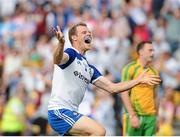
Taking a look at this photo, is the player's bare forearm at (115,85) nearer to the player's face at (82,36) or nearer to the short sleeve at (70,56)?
the player's face at (82,36)

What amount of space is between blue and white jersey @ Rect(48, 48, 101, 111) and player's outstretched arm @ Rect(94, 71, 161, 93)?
433 millimetres

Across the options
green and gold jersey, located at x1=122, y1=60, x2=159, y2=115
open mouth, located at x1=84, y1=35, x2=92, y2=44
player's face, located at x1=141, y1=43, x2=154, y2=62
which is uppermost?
open mouth, located at x1=84, y1=35, x2=92, y2=44

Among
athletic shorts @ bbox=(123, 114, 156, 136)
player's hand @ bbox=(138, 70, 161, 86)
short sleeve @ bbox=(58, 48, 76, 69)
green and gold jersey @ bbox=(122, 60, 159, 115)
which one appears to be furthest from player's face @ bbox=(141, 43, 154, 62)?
short sleeve @ bbox=(58, 48, 76, 69)

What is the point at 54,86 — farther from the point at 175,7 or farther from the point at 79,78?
the point at 175,7

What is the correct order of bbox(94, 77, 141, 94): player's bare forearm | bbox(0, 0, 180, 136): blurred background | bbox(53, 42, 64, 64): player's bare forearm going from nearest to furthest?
bbox(53, 42, 64, 64): player's bare forearm < bbox(94, 77, 141, 94): player's bare forearm < bbox(0, 0, 180, 136): blurred background

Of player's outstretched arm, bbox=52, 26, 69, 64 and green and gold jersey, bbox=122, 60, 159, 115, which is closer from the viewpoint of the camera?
player's outstretched arm, bbox=52, 26, 69, 64

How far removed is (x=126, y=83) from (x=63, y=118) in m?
0.97

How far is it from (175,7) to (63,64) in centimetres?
1013

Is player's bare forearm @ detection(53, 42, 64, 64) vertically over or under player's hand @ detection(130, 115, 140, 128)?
over

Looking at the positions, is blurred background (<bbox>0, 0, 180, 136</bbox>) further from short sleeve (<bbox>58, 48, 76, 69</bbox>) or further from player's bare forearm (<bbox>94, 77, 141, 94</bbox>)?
short sleeve (<bbox>58, 48, 76, 69</bbox>)

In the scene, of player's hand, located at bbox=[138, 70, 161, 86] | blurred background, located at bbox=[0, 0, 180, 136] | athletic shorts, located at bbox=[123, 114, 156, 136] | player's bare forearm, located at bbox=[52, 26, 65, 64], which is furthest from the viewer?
blurred background, located at bbox=[0, 0, 180, 136]

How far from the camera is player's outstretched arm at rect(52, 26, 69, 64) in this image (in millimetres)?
8953

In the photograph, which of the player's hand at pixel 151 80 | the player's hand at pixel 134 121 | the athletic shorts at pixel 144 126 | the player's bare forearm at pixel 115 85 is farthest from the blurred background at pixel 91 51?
the player's hand at pixel 151 80

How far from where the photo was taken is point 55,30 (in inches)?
355
